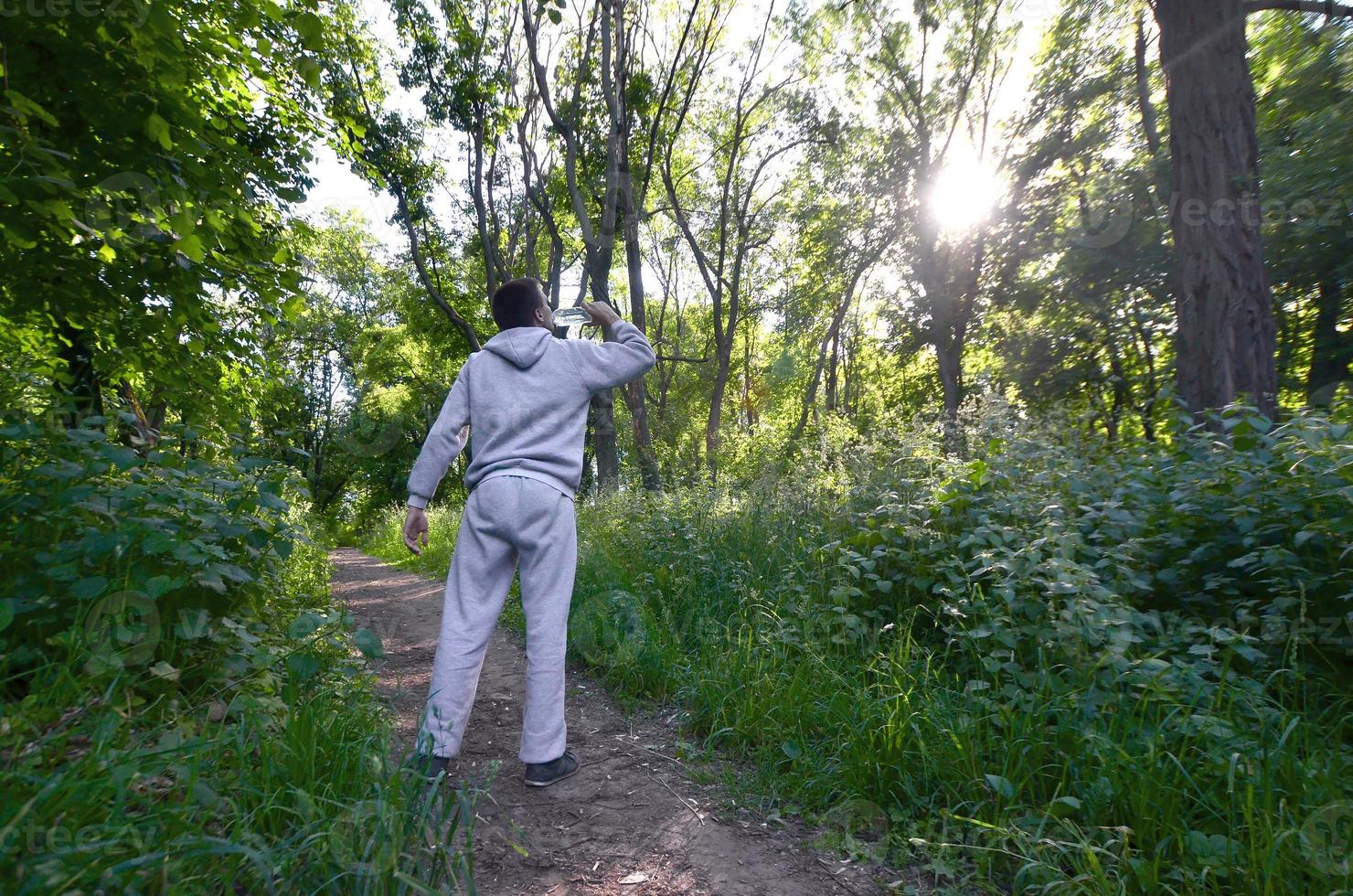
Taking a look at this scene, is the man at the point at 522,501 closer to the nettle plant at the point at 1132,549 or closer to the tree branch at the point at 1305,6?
the nettle plant at the point at 1132,549

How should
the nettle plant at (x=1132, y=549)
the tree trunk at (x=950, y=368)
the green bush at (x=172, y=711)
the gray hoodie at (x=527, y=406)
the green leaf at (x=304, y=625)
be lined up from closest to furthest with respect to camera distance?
1. the green bush at (x=172, y=711)
2. the green leaf at (x=304, y=625)
3. the nettle plant at (x=1132, y=549)
4. the gray hoodie at (x=527, y=406)
5. the tree trunk at (x=950, y=368)

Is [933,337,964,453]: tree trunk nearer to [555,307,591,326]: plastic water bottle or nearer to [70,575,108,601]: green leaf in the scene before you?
[555,307,591,326]: plastic water bottle

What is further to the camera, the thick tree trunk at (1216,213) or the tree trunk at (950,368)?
the tree trunk at (950,368)

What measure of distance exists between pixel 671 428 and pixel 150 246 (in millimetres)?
33158

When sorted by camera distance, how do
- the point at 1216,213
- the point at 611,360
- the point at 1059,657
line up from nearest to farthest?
the point at 1059,657 → the point at 611,360 → the point at 1216,213

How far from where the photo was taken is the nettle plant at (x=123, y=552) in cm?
234

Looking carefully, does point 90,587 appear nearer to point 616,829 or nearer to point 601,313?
point 616,829

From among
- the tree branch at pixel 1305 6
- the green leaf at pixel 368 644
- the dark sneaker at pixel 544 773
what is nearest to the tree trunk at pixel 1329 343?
the tree branch at pixel 1305 6

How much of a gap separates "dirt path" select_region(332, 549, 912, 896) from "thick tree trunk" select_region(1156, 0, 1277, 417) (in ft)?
18.8

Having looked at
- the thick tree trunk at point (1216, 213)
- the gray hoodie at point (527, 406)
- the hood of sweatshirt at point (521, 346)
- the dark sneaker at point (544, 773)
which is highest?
the thick tree trunk at point (1216, 213)

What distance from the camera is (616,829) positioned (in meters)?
2.82

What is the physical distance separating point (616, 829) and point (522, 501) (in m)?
1.43

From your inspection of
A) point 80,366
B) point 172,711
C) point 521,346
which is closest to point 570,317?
point 521,346

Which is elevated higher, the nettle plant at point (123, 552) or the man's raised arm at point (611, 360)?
the man's raised arm at point (611, 360)
